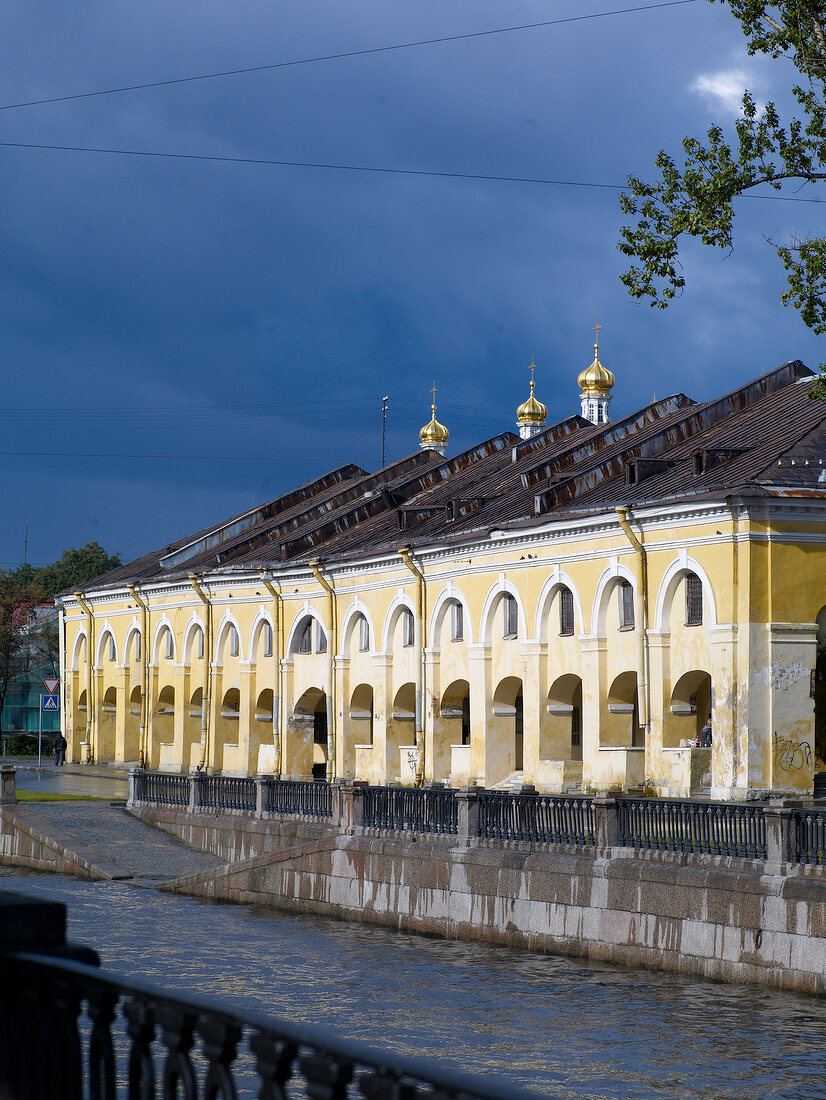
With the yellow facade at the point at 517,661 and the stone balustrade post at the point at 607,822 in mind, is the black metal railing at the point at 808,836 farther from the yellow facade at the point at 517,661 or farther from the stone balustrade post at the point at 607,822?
the yellow facade at the point at 517,661

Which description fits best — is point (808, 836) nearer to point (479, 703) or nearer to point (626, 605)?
point (626, 605)

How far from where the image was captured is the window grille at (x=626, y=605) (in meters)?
29.6

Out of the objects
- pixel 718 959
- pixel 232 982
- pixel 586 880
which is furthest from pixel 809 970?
pixel 232 982

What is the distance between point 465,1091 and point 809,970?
12496 mm

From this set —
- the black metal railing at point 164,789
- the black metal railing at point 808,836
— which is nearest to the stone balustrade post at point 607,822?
the black metal railing at point 808,836

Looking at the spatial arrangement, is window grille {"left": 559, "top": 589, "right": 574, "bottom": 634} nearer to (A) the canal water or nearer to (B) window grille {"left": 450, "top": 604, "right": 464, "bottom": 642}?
(B) window grille {"left": 450, "top": 604, "right": 464, "bottom": 642}

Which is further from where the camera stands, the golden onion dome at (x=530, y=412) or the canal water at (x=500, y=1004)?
the golden onion dome at (x=530, y=412)

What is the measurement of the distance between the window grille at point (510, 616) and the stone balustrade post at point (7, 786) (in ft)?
34.8

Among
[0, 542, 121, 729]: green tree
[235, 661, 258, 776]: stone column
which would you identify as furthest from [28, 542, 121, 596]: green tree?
[235, 661, 258, 776]: stone column

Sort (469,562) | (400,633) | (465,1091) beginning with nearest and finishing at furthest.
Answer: (465,1091) < (469,562) < (400,633)

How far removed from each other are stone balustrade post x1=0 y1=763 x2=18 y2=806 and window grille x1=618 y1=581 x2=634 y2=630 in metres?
12.1

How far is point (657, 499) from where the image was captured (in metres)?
28.2

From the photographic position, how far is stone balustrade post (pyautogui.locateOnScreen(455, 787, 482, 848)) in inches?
814

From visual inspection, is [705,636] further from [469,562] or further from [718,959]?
[718,959]
